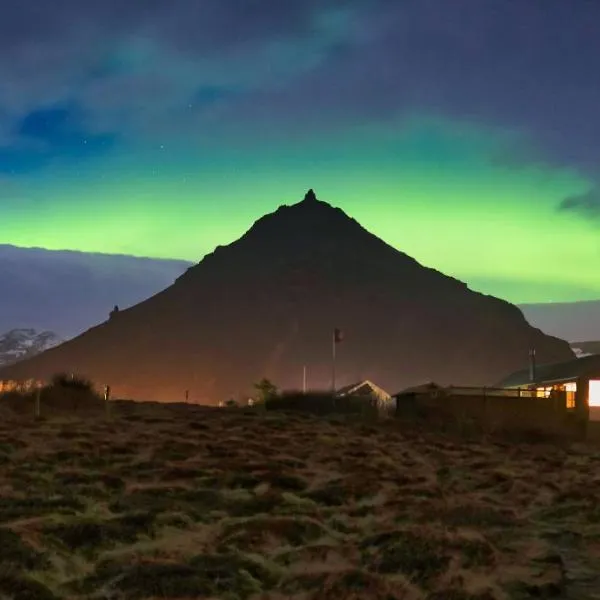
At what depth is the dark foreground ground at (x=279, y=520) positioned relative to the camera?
924cm

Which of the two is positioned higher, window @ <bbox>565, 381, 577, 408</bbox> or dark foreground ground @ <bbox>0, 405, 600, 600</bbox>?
window @ <bbox>565, 381, 577, 408</bbox>

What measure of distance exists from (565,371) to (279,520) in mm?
42857

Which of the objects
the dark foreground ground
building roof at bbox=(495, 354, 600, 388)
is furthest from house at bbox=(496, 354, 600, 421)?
the dark foreground ground

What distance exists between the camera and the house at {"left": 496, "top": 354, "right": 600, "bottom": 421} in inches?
1690

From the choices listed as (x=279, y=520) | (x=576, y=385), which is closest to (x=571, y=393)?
(x=576, y=385)

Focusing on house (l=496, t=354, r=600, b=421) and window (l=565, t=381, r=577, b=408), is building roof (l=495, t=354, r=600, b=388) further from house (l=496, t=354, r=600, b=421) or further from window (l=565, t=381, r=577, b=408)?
window (l=565, t=381, r=577, b=408)

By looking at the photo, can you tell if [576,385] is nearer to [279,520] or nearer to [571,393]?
[571,393]

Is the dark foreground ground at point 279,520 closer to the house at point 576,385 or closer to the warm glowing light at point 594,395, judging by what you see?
the house at point 576,385

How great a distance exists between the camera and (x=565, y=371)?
51875 millimetres

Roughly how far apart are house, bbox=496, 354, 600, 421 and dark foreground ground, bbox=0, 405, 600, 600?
16920 millimetres

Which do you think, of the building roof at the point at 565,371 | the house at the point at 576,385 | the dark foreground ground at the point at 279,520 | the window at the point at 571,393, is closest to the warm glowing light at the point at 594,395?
the house at the point at 576,385

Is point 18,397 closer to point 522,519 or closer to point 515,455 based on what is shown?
point 515,455

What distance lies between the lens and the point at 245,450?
939 inches

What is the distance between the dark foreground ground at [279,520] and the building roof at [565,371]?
21236mm
